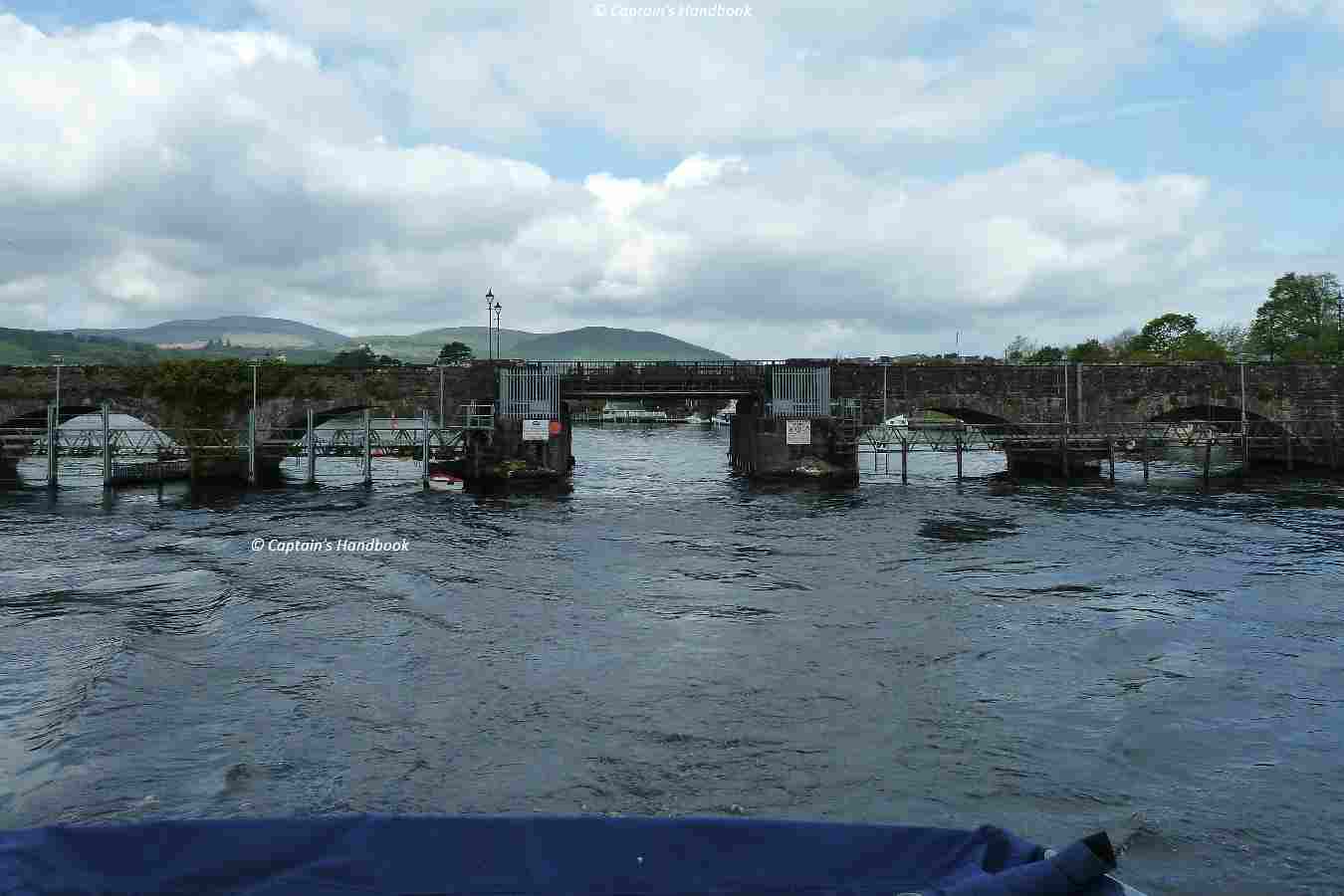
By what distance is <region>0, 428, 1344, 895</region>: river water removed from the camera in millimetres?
12297

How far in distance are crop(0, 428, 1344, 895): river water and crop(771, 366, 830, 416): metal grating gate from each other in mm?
20792

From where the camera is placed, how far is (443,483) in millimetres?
51094

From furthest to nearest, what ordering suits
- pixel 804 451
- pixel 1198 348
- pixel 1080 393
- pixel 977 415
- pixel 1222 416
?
pixel 1198 348, pixel 1222 416, pixel 977 415, pixel 1080 393, pixel 804 451

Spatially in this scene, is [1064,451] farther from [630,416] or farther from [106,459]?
[630,416]

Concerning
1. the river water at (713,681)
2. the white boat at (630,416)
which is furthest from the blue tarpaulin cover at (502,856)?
the white boat at (630,416)

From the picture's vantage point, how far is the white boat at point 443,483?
50906 mm

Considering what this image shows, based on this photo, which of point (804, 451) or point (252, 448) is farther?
point (804, 451)

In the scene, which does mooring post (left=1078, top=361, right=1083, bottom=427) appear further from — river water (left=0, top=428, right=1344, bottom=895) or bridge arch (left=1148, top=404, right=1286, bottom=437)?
river water (left=0, top=428, right=1344, bottom=895)

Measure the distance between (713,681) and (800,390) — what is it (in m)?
39.9

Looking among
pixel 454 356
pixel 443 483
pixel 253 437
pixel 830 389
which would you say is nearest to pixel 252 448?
pixel 253 437

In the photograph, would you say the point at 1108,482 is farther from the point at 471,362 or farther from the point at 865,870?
the point at 865,870

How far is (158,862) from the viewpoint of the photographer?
20.9ft

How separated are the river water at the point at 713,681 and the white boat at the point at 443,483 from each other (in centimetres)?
1526

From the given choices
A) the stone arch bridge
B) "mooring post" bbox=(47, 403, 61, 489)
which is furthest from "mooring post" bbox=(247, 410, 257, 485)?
"mooring post" bbox=(47, 403, 61, 489)
